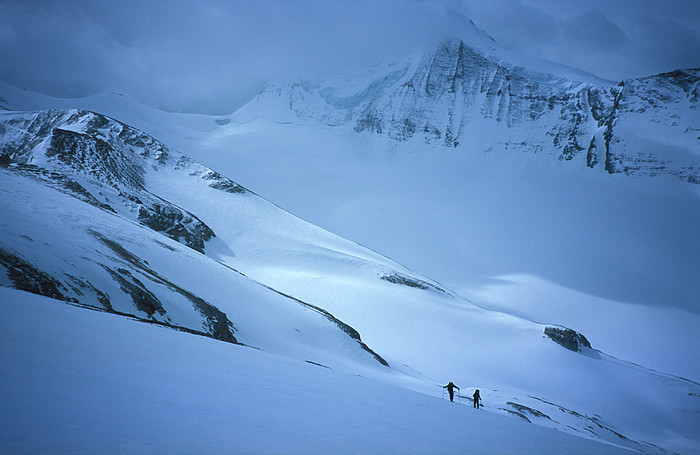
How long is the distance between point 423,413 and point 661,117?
562ft

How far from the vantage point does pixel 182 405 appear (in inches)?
233

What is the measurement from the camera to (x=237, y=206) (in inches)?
2783

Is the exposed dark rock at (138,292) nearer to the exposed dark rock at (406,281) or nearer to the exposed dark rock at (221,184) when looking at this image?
the exposed dark rock at (406,281)

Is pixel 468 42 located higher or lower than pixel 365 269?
higher

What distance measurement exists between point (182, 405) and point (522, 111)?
180637mm

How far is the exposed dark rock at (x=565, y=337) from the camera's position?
43.9 m

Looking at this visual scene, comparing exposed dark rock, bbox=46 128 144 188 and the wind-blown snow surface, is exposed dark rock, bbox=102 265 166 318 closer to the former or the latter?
the wind-blown snow surface

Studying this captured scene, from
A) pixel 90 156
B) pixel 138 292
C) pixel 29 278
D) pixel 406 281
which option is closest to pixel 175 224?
pixel 90 156

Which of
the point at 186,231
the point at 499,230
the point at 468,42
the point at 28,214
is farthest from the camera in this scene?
the point at 468,42

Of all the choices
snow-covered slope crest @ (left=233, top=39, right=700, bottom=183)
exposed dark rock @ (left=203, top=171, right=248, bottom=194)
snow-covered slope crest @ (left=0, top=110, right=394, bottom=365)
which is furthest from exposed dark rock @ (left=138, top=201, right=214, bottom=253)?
snow-covered slope crest @ (left=233, top=39, right=700, bottom=183)

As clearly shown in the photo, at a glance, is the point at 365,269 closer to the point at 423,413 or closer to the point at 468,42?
the point at 423,413

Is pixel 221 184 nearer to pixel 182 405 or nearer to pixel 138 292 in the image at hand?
pixel 138 292

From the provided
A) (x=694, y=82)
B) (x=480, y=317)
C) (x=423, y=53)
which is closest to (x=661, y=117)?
(x=694, y=82)

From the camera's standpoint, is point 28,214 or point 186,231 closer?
point 28,214
